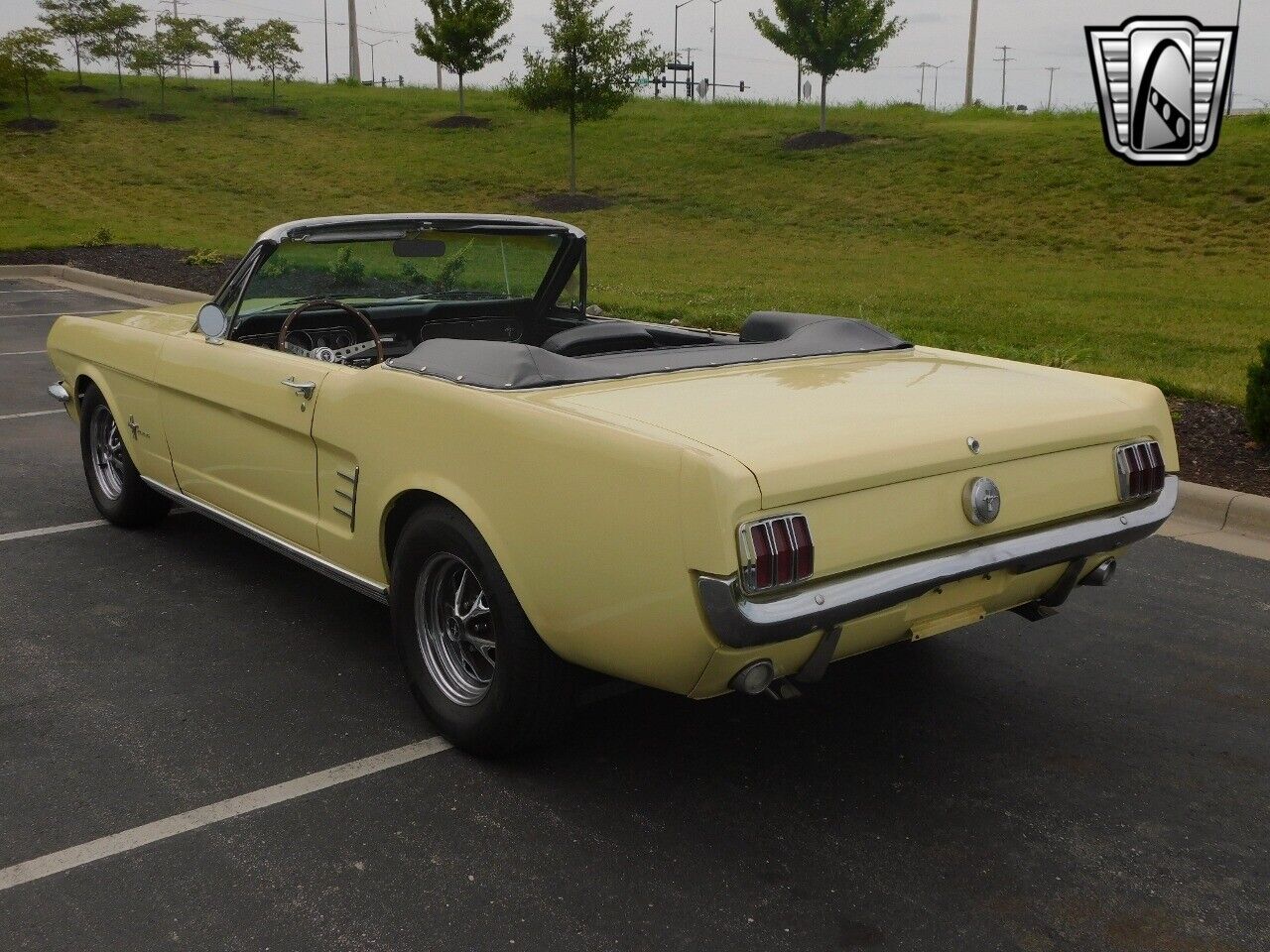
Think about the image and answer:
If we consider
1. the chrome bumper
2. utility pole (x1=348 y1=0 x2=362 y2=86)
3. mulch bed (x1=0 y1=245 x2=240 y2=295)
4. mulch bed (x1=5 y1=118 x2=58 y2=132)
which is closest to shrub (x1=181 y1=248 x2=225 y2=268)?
mulch bed (x1=0 y1=245 x2=240 y2=295)

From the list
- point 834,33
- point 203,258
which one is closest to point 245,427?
point 203,258

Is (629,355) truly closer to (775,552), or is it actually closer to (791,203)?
(775,552)

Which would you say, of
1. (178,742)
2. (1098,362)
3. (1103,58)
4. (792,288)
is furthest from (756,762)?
(1103,58)

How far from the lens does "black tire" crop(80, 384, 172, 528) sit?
5660 millimetres

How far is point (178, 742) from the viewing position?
147 inches

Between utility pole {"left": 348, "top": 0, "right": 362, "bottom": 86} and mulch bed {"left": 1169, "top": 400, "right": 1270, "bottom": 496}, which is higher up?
utility pole {"left": 348, "top": 0, "right": 362, "bottom": 86}

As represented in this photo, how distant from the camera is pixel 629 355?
398 centimetres

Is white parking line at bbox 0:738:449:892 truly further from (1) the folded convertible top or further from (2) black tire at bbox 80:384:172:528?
(2) black tire at bbox 80:384:172:528

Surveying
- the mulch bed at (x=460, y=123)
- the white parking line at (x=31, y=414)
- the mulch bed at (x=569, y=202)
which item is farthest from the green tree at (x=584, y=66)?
the white parking line at (x=31, y=414)

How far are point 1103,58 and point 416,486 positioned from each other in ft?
53.8

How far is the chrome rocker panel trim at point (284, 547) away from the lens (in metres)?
3.94

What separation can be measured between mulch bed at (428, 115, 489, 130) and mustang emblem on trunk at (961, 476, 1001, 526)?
38.1 meters

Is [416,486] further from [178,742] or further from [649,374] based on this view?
[178,742]

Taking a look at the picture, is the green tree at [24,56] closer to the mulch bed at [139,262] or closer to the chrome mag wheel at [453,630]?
the mulch bed at [139,262]
